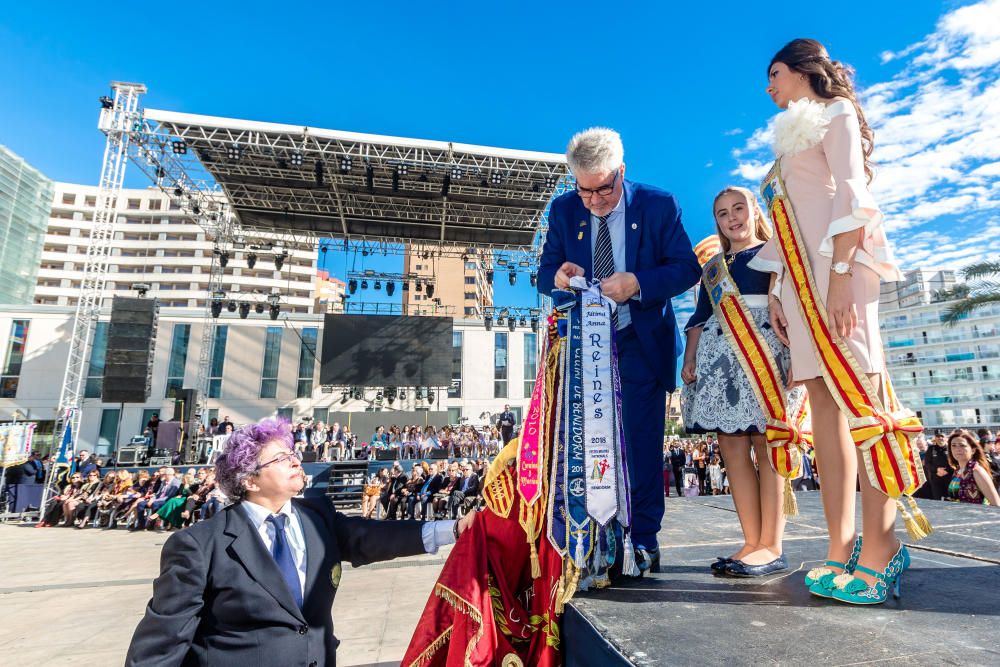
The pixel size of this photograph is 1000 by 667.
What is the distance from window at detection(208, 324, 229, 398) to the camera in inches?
1061

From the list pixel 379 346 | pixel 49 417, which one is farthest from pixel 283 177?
pixel 49 417

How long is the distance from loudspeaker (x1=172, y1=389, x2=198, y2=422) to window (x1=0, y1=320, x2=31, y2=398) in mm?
15883

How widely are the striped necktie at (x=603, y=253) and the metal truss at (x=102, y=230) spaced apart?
50.0ft

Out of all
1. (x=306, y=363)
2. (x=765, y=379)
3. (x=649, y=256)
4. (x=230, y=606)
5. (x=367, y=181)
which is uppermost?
(x=367, y=181)

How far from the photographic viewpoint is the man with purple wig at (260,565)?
5.14 feet

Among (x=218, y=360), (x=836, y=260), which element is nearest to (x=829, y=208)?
(x=836, y=260)

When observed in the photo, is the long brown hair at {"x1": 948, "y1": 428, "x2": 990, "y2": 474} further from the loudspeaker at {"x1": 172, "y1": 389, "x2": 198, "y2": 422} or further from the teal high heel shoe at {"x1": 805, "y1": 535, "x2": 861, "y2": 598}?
the loudspeaker at {"x1": 172, "y1": 389, "x2": 198, "y2": 422}

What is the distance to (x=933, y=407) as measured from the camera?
60312mm

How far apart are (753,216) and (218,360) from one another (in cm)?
2988

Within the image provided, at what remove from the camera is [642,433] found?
187cm

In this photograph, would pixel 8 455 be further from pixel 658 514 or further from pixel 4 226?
pixel 4 226

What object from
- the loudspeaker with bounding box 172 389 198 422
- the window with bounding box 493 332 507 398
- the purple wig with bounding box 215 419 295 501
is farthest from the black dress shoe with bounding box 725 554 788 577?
the window with bounding box 493 332 507 398

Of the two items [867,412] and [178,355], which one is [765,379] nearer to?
[867,412]

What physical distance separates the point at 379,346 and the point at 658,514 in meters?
17.9
